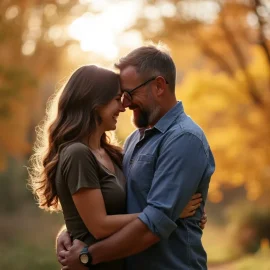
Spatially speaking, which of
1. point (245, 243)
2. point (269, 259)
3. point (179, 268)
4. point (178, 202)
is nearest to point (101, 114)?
point (178, 202)

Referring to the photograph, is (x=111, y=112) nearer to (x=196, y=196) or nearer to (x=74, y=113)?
(x=74, y=113)

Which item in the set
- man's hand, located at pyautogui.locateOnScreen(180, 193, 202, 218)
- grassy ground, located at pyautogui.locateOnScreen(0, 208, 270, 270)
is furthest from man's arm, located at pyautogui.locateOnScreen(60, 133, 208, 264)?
grassy ground, located at pyautogui.locateOnScreen(0, 208, 270, 270)

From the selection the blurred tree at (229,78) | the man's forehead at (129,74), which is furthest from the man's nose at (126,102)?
the blurred tree at (229,78)

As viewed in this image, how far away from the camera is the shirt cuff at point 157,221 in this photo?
10.4 ft

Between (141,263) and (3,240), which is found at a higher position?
(141,263)

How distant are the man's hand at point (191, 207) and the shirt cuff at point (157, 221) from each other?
0.17 meters

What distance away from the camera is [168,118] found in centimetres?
352

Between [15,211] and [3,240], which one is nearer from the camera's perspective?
[3,240]

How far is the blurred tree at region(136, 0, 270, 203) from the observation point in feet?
40.8

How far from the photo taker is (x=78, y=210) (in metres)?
3.29

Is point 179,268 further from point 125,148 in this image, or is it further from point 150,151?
point 125,148

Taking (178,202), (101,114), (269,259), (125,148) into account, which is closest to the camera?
(178,202)

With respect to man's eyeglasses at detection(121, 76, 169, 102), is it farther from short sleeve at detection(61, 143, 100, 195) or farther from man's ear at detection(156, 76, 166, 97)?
short sleeve at detection(61, 143, 100, 195)

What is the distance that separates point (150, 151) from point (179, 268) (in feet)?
2.01
